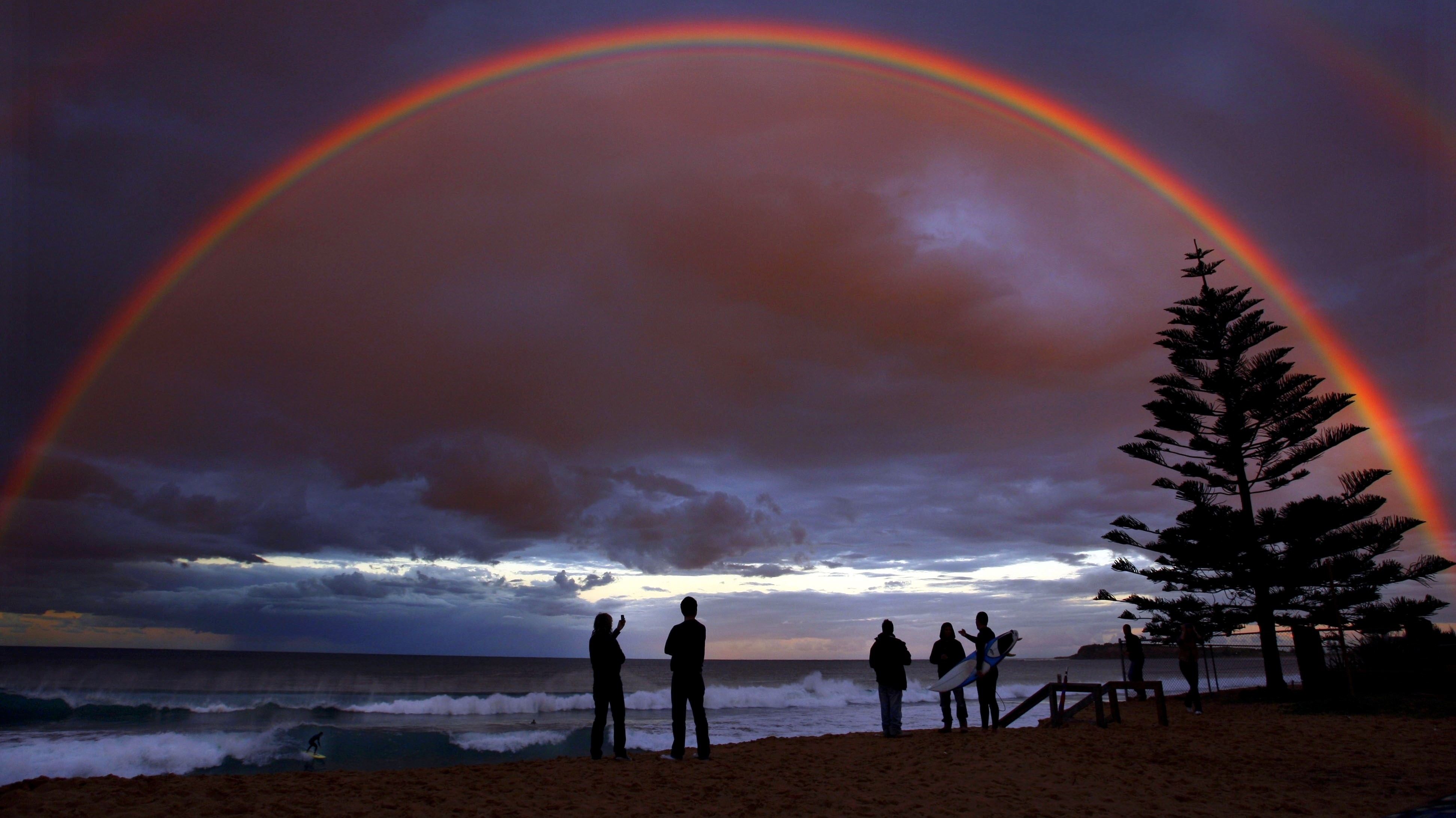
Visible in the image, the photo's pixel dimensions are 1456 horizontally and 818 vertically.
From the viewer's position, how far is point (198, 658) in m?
88.9

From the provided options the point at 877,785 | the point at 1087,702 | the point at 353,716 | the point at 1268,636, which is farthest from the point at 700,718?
the point at 353,716

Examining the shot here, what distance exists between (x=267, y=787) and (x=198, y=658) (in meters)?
104

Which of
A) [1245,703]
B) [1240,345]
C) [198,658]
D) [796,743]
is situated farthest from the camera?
[198,658]

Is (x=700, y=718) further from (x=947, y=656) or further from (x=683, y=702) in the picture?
(x=947, y=656)

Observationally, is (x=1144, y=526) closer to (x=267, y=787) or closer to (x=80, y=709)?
(x=267, y=787)

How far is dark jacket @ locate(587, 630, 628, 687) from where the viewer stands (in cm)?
789

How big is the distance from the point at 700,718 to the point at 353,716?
80.5 feet

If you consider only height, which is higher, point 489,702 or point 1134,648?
point 1134,648

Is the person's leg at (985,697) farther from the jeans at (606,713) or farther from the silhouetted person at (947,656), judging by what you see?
the jeans at (606,713)

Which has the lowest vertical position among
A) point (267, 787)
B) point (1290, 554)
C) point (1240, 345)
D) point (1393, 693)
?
point (1393, 693)

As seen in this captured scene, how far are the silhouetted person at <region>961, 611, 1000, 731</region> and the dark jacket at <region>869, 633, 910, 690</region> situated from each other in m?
1.01

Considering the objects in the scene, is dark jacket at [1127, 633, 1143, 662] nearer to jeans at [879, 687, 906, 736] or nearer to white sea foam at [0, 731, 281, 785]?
jeans at [879, 687, 906, 736]

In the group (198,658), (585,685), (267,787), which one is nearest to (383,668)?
(198,658)

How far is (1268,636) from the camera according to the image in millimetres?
19656
